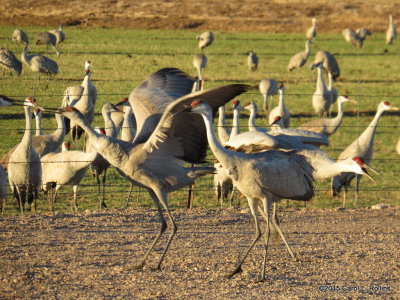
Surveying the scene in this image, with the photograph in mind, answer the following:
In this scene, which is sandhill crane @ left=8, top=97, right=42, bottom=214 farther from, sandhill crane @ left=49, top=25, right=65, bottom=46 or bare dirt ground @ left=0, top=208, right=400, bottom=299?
sandhill crane @ left=49, top=25, right=65, bottom=46

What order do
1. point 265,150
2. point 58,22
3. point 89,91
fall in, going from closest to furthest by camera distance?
point 265,150 → point 89,91 → point 58,22

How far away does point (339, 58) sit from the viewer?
26438 mm

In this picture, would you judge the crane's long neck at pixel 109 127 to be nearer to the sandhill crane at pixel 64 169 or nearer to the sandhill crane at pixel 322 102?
the sandhill crane at pixel 64 169

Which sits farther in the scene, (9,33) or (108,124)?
(9,33)

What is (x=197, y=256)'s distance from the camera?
6.87m

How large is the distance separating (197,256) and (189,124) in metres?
1.14

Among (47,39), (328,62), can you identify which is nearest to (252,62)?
(328,62)

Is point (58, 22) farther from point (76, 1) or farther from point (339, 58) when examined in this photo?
point (339, 58)

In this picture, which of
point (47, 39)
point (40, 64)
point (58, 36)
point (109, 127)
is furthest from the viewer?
point (47, 39)

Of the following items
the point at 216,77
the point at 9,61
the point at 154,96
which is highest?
the point at 216,77

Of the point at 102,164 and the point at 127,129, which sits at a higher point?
the point at 127,129

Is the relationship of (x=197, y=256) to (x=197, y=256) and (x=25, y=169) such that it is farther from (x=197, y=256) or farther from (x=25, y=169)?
(x=25, y=169)

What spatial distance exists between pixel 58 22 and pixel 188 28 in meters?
8.94

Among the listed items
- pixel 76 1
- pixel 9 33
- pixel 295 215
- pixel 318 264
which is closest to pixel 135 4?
pixel 76 1
